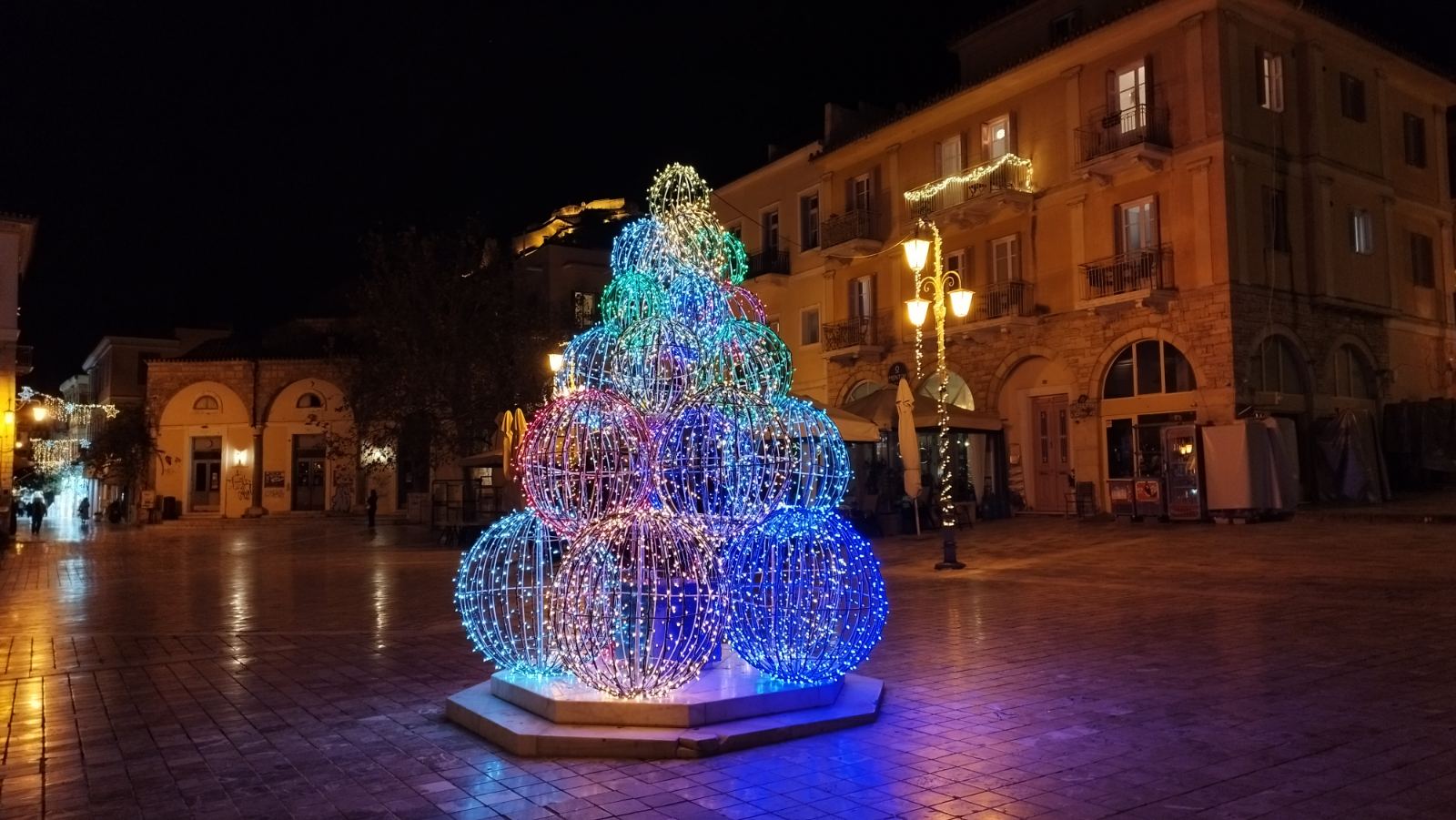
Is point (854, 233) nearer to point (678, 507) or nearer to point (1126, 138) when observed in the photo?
point (1126, 138)

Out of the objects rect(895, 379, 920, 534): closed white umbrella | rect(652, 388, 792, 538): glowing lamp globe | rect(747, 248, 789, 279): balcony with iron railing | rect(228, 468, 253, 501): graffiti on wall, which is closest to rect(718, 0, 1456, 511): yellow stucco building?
rect(747, 248, 789, 279): balcony with iron railing

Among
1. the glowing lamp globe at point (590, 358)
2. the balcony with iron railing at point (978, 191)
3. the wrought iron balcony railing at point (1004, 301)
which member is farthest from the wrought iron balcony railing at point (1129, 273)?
the glowing lamp globe at point (590, 358)

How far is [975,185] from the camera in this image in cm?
2527

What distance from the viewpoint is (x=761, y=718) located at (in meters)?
5.77

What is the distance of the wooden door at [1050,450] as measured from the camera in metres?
24.4

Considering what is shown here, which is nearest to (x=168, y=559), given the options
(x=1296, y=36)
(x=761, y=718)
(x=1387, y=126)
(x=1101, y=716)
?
(x=761, y=718)

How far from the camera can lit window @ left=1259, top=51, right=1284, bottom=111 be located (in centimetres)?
2159

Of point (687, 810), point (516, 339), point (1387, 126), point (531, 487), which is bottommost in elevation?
point (687, 810)

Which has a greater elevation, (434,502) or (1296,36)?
(1296,36)

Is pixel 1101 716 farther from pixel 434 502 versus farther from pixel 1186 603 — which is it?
pixel 434 502

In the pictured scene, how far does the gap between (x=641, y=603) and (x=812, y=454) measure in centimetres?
193

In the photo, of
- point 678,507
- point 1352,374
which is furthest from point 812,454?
point 1352,374

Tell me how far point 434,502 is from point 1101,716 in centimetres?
2167

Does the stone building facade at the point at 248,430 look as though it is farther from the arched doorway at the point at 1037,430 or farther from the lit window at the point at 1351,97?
the lit window at the point at 1351,97
